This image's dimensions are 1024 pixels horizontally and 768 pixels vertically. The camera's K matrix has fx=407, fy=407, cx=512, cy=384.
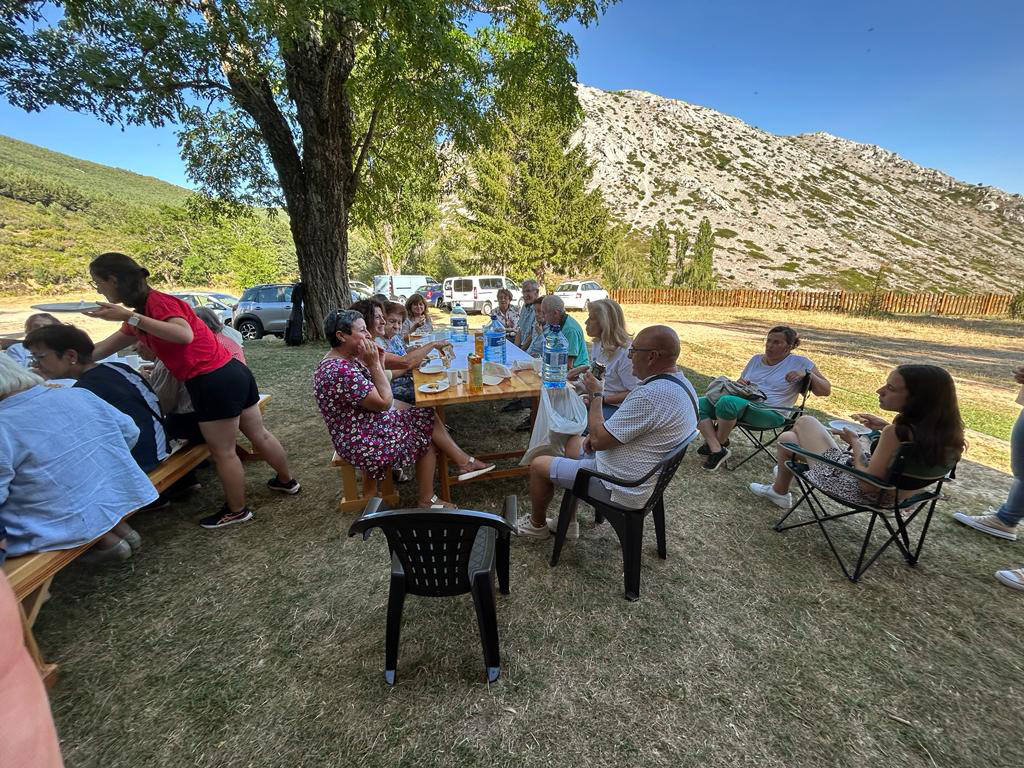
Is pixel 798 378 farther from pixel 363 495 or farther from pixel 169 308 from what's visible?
pixel 169 308

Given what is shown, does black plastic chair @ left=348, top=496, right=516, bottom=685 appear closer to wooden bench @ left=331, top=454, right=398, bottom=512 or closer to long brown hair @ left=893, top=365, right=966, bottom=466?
wooden bench @ left=331, top=454, right=398, bottom=512

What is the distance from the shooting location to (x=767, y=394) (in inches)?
146

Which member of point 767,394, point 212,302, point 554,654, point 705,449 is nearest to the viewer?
point 554,654

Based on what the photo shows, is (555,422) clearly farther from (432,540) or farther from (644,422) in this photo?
(432,540)

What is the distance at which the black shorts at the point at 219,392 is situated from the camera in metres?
2.50

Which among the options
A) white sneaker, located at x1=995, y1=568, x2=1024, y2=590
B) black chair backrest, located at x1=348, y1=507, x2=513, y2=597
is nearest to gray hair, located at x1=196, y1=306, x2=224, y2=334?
black chair backrest, located at x1=348, y1=507, x2=513, y2=597

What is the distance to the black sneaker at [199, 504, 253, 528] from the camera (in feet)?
9.13

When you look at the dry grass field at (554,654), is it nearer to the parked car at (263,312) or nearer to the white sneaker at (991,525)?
the white sneaker at (991,525)

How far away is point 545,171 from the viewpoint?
23.9 m

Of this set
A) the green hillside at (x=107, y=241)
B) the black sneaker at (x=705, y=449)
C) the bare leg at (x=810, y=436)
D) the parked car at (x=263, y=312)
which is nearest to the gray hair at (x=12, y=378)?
the bare leg at (x=810, y=436)

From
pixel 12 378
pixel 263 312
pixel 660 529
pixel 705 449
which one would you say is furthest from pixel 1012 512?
pixel 263 312

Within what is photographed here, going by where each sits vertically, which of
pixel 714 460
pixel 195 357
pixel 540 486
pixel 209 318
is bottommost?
pixel 714 460

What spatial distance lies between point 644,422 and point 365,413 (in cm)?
170

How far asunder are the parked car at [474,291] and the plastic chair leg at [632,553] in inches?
573
